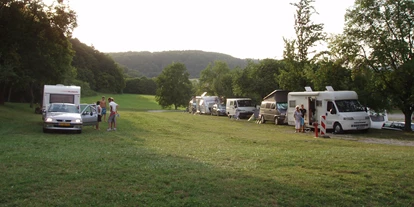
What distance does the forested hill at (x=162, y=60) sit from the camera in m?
138

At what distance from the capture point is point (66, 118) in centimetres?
1844

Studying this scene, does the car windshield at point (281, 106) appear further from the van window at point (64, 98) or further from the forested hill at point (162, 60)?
the forested hill at point (162, 60)

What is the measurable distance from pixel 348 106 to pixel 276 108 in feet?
29.1

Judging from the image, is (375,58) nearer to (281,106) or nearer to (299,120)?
(299,120)

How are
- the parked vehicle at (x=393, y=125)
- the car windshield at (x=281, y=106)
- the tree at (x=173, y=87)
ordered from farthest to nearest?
1. the tree at (x=173, y=87)
2. the car windshield at (x=281, y=106)
3. the parked vehicle at (x=393, y=125)

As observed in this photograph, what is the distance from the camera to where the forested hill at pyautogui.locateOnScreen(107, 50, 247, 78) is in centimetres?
13812

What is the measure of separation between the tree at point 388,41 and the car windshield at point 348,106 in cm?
171

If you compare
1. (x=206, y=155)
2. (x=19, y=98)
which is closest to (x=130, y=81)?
(x=19, y=98)

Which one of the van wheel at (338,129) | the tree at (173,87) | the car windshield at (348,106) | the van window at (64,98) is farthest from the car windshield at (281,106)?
the tree at (173,87)

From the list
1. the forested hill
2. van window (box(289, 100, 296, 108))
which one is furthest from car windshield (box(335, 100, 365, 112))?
the forested hill

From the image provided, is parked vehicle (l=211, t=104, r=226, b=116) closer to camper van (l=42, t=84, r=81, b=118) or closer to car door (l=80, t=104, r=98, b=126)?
camper van (l=42, t=84, r=81, b=118)

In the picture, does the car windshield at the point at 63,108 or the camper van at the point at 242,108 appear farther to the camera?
the camper van at the point at 242,108

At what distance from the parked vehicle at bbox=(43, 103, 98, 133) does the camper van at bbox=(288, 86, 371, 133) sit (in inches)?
524

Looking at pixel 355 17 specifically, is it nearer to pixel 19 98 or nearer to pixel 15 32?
pixel 15 32
